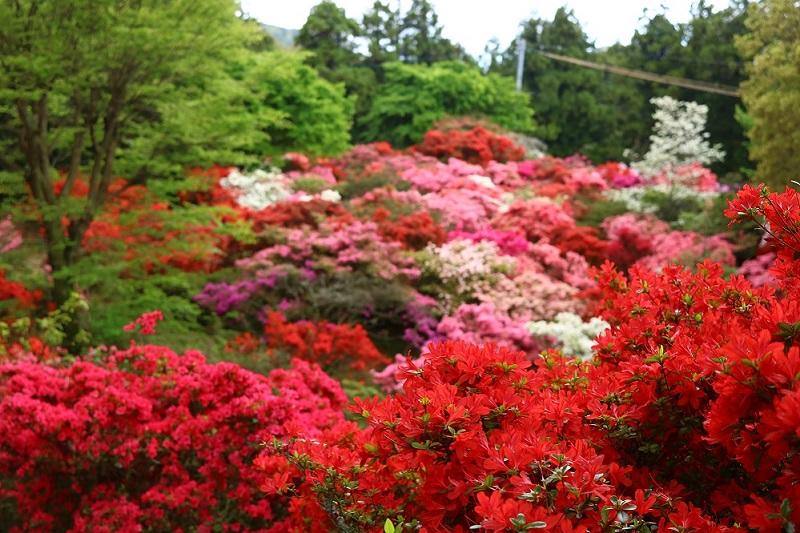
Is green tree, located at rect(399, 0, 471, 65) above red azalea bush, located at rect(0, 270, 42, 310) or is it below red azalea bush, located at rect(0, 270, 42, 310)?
above

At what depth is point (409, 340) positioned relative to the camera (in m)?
9.31

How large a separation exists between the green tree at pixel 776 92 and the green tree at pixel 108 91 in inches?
282

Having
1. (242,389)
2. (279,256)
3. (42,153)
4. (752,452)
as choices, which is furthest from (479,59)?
(752,452)

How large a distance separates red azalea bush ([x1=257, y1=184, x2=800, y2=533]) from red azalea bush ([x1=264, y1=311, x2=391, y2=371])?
473cm

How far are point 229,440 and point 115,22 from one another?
4.34m

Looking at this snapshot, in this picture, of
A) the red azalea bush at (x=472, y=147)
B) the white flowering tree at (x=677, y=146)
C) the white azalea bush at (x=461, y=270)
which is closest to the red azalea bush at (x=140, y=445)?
the white azalea bush at (x=461, y=270)

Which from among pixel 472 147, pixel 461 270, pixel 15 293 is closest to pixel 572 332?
pixel 461 270

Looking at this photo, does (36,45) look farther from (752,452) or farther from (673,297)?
(752,452)

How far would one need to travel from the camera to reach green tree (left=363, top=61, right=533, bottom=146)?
80.2 ft

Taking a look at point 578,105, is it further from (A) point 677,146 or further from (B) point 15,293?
(B) point 15,293

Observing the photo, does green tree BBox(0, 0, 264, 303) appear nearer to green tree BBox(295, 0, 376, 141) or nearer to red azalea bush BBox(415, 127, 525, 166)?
red azalea bush BBox(415, 127, 525, 166)

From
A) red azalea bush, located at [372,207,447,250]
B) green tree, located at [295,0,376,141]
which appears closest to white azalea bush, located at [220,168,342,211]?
red azalea bush, located at [372,207,447,250]

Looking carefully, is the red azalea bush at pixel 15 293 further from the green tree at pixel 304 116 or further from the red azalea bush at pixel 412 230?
the green tree at pixel 304 116

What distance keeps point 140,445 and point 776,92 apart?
10.1 m
